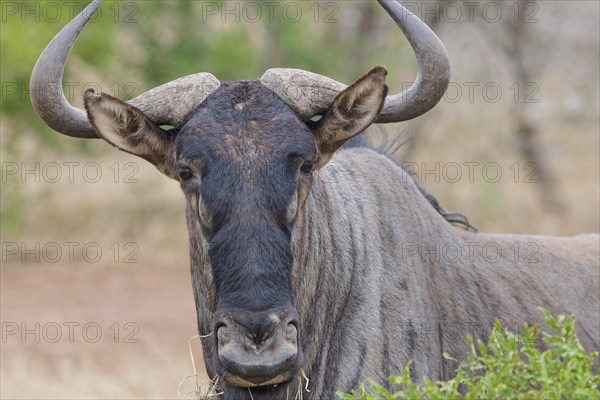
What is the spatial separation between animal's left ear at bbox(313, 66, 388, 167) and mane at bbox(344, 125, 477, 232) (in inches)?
43.9

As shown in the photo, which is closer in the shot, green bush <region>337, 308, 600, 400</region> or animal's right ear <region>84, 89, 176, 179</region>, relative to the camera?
green bush <region>337, 308, 600, 400</region>

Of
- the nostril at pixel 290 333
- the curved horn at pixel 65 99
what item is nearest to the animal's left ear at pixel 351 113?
the curved horn at pixel 65 99

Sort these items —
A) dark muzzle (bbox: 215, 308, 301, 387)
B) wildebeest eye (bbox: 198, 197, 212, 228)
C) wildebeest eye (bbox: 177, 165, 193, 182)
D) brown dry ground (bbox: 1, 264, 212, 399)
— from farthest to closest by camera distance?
1. brown dry ground (bbox: 1, 264, 212, 399)
2. wildebeest eye (bbox: 177, 165, 193, 182)
3. wildebeest eye (bbox: 198, 197, 212, 228)
4. dark muzzle (bbox: 215, 308, 301, 387)

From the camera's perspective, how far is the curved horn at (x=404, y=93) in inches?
229

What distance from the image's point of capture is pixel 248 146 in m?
5.42

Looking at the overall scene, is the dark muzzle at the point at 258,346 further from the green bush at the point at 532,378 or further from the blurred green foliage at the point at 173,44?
the blurred green foliage at the point at 173,44

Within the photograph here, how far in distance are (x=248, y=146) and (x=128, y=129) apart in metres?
0.75

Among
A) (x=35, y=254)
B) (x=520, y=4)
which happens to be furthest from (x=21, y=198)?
(x=520, y=4)

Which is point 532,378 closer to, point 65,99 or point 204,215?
point 204,215

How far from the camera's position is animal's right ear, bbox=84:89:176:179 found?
18.4ft

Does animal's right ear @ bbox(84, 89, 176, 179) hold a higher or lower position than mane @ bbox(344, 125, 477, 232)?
higher

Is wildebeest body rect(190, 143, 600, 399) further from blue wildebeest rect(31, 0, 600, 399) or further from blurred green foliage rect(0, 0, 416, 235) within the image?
blurred green foliage rect(0, 0, 416, 235)

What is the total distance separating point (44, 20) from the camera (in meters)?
18.0

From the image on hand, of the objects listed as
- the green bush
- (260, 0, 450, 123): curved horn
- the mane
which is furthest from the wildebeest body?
the green bush
